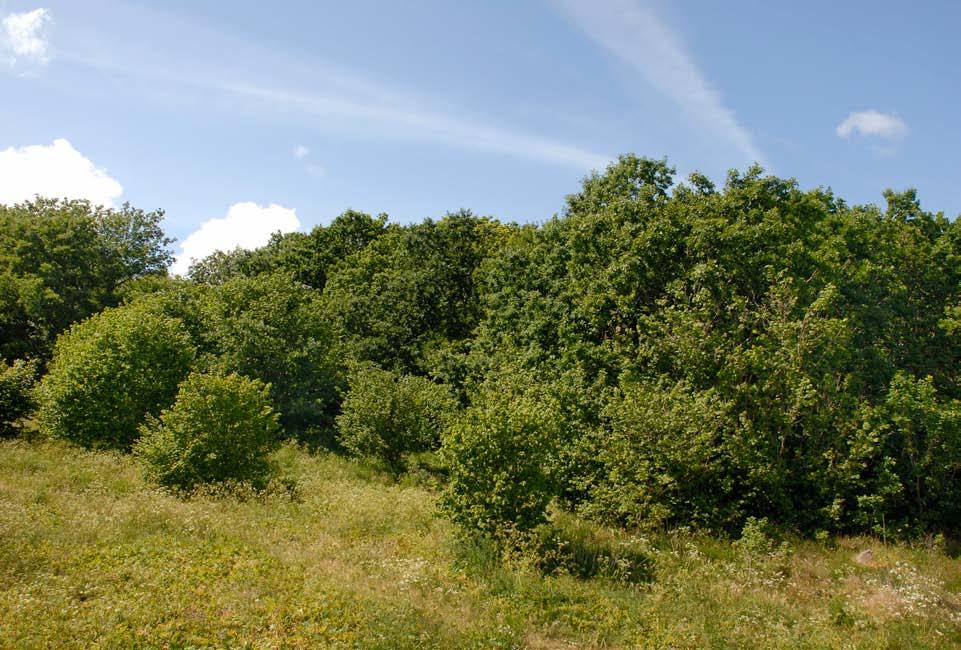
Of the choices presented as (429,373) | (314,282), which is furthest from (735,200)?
(314,282)

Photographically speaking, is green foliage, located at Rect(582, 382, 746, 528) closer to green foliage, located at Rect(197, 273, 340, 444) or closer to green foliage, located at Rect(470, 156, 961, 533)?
green foliage, located at Rect(470, 156, 961, 533)

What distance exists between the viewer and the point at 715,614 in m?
10.8

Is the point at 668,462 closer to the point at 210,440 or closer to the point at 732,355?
the point at 732,355

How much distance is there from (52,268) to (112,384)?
19696 mm

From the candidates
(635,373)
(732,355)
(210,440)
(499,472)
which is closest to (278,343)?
(210,440)

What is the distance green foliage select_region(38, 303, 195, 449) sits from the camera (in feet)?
70.9

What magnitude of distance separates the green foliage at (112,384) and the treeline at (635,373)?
8 centimetres

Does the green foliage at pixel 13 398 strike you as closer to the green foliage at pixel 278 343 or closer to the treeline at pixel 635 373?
the treeline at pixel 635 373

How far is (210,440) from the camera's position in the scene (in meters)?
16.9

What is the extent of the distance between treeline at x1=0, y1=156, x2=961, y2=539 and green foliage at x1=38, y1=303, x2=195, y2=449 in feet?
0.26

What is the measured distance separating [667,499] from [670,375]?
155 inches

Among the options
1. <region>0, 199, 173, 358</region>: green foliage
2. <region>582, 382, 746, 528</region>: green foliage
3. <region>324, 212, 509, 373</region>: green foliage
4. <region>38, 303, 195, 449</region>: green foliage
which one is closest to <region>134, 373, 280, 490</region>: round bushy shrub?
<region>38, 303, 195, 449</region>: green foliage

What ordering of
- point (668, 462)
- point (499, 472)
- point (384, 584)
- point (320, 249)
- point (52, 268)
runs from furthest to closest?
point (320, 249), point (52, 268), point (668, 462), point (499, 472), point (384, 584)

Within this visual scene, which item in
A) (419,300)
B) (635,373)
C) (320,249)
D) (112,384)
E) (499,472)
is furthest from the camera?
(320,249)
